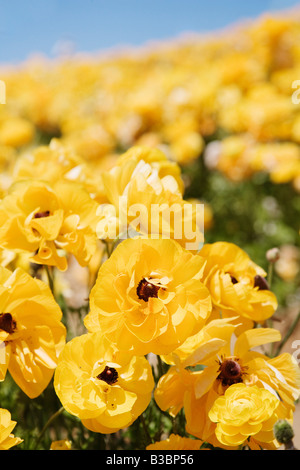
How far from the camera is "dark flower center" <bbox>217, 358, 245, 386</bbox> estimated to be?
645mm

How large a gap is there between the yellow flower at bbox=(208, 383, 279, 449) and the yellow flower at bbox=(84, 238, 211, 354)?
10 centimetres

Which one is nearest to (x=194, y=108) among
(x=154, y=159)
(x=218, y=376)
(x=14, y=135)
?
(x=14, y=135)

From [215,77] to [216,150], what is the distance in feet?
2.04

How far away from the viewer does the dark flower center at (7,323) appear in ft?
2.09

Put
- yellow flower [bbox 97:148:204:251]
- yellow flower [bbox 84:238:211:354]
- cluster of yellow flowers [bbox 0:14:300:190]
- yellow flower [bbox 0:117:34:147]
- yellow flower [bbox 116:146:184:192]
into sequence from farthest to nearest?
yellow flower [bbox 0:117:34:147], cluster of yellow flowers [bbox 0:14:300:190], yellow flower [bbox 116:146:184:192], yellow flower [bbox 97:148:204:251], yellow flower [bbox 84:238:211:354]

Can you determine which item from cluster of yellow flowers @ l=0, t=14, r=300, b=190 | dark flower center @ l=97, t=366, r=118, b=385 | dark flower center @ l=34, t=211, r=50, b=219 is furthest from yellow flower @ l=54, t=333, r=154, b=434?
cluster of yellow flowers @ l=0, t=14, r=300, b=190

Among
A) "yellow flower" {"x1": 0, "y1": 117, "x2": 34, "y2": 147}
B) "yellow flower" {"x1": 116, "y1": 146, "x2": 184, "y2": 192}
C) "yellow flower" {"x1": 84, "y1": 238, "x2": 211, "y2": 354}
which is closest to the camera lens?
"yellow flower" {"x1": 84, "y1": 238, "x2": 211, "y2": 354}

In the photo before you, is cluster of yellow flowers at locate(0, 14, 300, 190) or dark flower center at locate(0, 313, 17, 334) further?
cluster of yellow flowers at locate(0, 14, 300, 190)

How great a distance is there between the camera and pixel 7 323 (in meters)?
0.64

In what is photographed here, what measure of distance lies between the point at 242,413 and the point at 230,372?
2.9 inches

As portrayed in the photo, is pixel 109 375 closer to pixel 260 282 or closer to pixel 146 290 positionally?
pixel 146 290

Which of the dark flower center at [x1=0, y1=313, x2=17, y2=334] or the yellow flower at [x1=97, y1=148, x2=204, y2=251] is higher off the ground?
the yellow flower at [x1=97, y1=148, x2=204, y2=251]

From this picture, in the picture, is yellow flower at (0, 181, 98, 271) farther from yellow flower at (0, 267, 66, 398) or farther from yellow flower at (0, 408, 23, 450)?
yellow flower at (0, 408, 23, 450)
